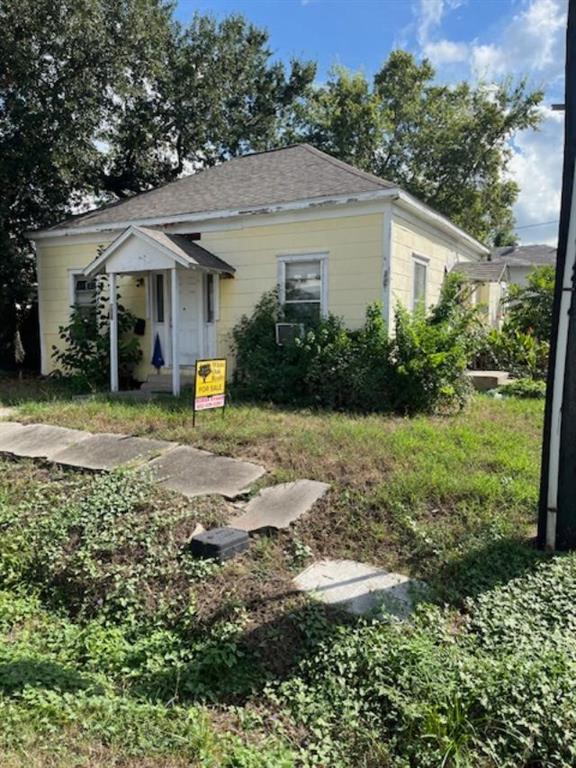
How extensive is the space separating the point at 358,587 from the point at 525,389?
7.32m

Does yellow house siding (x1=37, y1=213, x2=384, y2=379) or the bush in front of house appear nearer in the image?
the bush in front of house

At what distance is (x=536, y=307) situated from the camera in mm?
12961

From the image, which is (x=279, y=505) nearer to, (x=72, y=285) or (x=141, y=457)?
(x=141, y=457)

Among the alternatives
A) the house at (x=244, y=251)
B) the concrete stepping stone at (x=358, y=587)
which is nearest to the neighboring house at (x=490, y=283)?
the house at (x=244, y=251)

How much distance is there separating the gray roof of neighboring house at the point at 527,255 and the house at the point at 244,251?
18.2 metres

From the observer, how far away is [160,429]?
6395 millimetres

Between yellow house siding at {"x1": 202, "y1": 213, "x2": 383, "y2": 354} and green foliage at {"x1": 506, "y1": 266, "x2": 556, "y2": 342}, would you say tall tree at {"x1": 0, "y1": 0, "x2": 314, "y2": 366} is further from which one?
green foliage at {"x1": 506, "y1": 266, "x2": 556, "y2": 342}

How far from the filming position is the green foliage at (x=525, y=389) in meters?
9.47

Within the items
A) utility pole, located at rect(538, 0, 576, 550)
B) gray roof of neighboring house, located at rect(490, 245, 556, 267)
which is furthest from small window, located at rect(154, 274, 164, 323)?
gray roof of neighboring house, located at rect(490, 245, 556, 267)

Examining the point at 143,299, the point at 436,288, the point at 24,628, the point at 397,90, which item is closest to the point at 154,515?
the point at 24,628

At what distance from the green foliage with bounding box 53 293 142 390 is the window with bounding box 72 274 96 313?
650 mm

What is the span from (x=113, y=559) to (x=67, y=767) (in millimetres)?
1776

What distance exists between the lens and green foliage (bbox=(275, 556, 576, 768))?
2.29 metres

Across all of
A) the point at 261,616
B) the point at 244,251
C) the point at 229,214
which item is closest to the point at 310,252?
the point at 244,251
